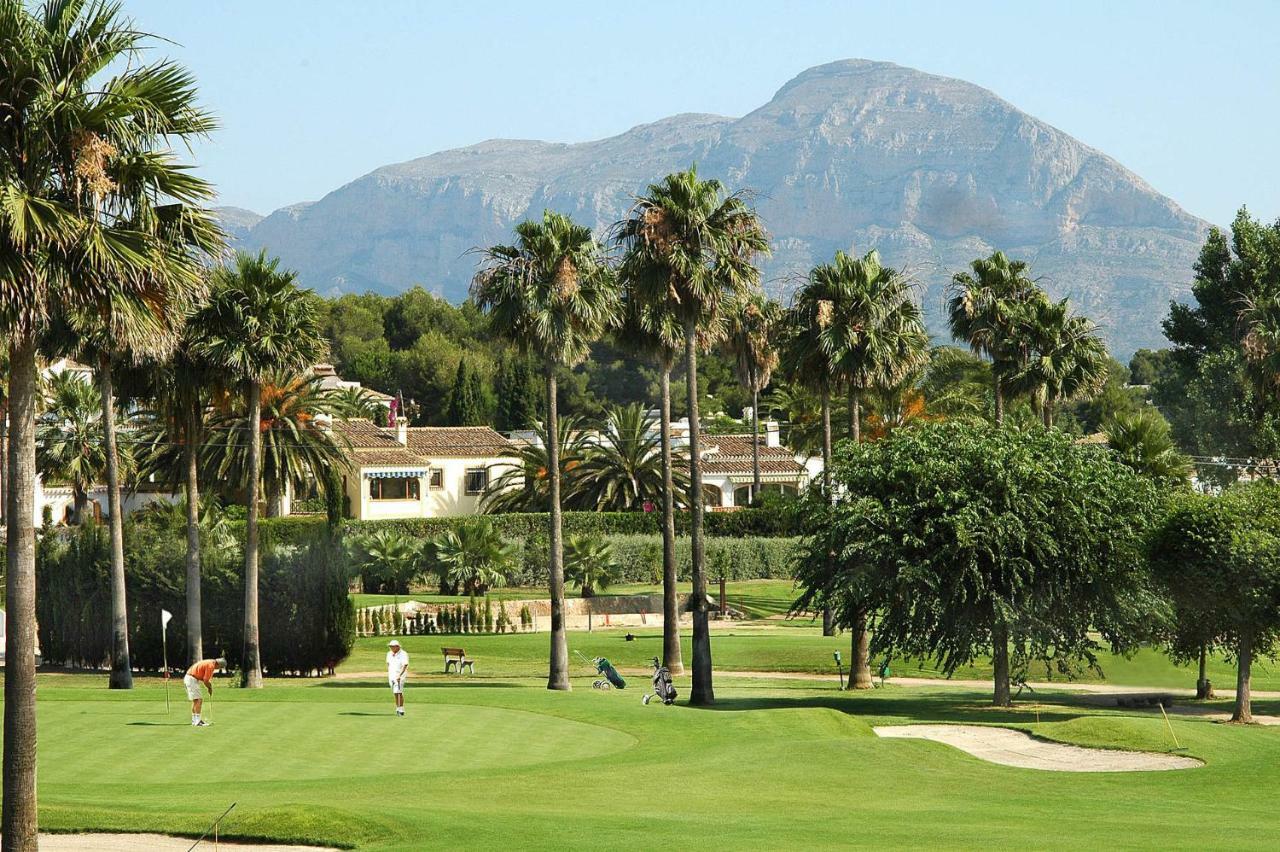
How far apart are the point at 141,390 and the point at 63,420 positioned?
2962cm

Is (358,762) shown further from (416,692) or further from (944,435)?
(944,435)

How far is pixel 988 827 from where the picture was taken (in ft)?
66.3

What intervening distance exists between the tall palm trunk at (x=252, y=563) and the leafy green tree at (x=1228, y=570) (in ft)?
79.4

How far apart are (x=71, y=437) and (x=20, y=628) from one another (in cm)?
5560

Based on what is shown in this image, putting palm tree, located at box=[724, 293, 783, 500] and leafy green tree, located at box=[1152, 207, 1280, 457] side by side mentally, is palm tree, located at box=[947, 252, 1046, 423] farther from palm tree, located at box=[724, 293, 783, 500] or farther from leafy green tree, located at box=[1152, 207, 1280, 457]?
leafy green tree, located at box=[1152, 207, 1280, 457]

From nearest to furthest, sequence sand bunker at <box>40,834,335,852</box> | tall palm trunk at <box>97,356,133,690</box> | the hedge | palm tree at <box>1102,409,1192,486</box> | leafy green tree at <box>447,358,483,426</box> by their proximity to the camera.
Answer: sand bunker at <box>40,834,335,852</box> < tall palm trunk at <box>97,356,133,690</box> < the hedge < palm tree at <box>1102,409,1192,486</box> < leafy green tree at <box>447,358,483,426</box>

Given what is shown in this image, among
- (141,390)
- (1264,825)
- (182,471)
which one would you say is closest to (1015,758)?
(1264,825)

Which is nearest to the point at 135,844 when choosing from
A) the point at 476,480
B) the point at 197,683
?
the point at 197,683

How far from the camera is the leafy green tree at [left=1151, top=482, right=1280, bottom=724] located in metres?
37.1

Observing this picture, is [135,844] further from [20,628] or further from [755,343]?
[755,343]

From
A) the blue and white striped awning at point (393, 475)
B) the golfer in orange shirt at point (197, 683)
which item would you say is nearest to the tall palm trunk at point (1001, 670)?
the golfer in orange shirt at point (197, 683)

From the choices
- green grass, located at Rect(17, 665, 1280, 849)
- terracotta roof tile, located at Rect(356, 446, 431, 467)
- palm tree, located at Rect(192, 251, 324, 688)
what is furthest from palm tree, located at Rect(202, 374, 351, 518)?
green grass, located at Rect(17, 665, 1280, 849)

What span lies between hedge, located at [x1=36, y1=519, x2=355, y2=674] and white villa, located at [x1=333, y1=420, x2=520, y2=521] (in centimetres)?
3735

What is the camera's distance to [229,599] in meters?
47.2
